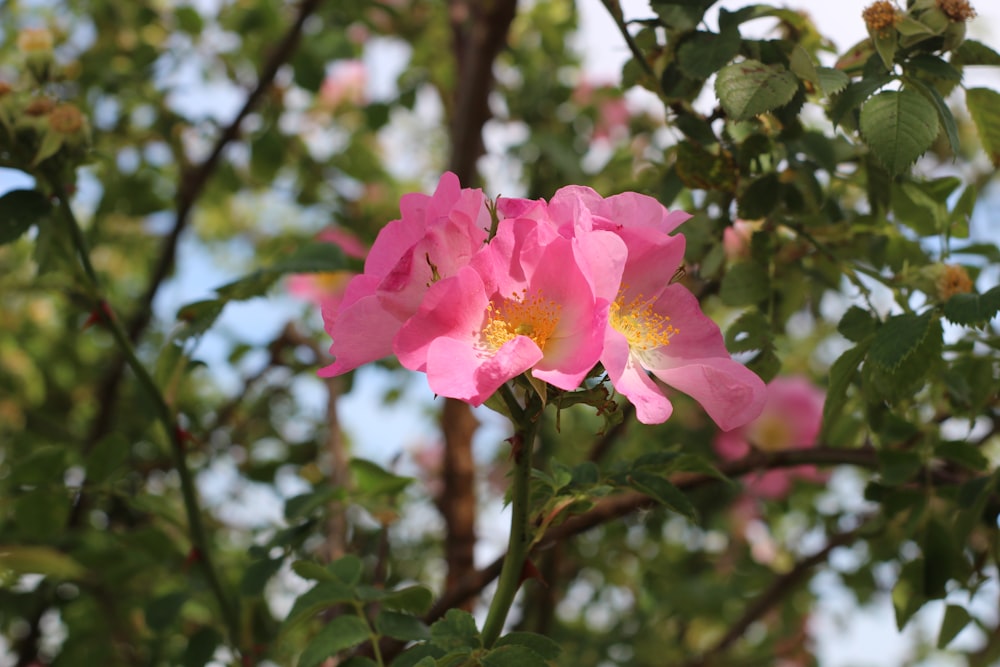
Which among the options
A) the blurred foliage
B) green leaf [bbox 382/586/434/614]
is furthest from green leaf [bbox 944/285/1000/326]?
green leaf [bbox 382/586/434/614]

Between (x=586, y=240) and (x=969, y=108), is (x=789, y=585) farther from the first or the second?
(x=586, y=240)

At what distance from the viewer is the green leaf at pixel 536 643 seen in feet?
2.00

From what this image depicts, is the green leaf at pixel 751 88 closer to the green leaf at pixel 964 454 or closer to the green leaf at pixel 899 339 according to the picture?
the green leaf at pixel 899 339

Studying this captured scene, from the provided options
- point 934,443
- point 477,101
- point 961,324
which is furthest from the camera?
point 477,101

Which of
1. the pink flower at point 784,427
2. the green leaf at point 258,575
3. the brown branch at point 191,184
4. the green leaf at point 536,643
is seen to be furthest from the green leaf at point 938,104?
the brown branch at point 191,184

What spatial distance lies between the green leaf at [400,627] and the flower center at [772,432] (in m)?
1.15

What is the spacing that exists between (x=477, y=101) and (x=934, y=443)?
3.24 feet

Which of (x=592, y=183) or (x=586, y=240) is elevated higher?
(x=586, y=240)

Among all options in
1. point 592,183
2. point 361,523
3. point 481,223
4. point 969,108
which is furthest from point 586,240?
point 361,523

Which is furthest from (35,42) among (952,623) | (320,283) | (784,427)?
(784,427)

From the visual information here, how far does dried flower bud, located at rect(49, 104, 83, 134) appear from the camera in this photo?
915 mm

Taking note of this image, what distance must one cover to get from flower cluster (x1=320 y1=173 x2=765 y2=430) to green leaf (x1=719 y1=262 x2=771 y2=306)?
0.26 meters

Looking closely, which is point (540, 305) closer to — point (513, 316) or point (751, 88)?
Result: point (513, 316)

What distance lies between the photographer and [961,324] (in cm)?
70
